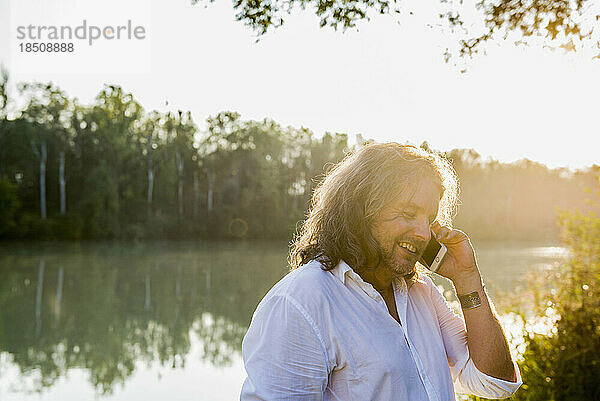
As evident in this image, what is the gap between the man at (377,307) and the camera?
1.45 meters

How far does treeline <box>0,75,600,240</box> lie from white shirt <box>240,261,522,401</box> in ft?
109

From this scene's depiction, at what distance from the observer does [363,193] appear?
1.64 metres

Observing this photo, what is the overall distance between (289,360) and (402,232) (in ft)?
1.38

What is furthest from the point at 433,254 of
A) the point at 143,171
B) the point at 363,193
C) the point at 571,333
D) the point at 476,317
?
the point at 143,171

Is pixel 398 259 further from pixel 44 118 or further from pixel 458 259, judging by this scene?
pixel 44 118

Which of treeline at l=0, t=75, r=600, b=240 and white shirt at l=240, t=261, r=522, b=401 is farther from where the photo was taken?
treeline at l=0, t=75, r=600, b=240

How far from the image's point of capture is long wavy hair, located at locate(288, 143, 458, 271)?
5.32 feet

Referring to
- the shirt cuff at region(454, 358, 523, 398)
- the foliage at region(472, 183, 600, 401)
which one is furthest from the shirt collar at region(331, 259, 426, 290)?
the foliage at region(472, 183, 600, 401)

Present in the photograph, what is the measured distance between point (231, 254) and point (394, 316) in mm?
25988

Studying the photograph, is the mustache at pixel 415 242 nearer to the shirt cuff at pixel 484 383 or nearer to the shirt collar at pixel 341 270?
the shirt collar at pixel 341 270

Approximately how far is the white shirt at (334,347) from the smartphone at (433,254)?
0.84 ft

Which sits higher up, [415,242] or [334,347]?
[415,242]

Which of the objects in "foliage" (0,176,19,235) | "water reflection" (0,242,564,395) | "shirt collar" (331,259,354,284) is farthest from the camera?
"foliage" (0,176,19,235)

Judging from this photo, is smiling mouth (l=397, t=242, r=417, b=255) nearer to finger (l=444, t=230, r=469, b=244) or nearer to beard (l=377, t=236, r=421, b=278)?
beard (l=377, t=236, r=421, b=278)
